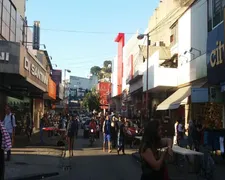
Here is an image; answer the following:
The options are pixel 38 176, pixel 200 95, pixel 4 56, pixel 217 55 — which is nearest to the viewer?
pixel 38 176

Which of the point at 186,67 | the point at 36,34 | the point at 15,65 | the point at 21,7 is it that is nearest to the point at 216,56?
the point at 186,67

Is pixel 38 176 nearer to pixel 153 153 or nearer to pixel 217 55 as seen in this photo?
pixel 153 153

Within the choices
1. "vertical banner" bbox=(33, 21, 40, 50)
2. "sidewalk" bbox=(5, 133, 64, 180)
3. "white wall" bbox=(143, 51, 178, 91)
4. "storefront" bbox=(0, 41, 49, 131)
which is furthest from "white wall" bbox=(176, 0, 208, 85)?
"vertical banner" bbox=(33, 21, 40, 50)

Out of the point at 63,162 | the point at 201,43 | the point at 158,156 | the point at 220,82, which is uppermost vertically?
the point at 201,43

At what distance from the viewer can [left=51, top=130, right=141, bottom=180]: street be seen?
37.3 feet

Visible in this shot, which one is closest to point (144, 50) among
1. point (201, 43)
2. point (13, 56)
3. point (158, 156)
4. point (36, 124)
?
point (36, 124)

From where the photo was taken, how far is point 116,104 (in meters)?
78.1

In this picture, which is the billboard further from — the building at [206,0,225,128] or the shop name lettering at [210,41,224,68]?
the shop name lettering at [210,41,224,68]

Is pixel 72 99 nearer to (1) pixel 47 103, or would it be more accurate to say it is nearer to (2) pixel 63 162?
(1) pixel 47 103

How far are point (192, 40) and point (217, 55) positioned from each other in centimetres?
849

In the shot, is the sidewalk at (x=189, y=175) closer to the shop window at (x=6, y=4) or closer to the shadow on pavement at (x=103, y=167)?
the shadow on pavement at (x=103, y=167)

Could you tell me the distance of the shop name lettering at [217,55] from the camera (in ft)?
54.8

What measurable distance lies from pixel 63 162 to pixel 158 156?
1023 cm

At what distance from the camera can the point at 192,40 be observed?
84.0ft
